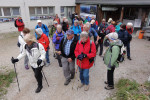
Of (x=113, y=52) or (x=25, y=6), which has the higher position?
(x=25, y=6)

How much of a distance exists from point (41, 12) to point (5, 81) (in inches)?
401

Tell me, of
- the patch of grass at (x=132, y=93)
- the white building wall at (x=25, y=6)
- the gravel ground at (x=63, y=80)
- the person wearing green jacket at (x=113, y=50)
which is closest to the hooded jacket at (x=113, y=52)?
the person wearing green jacket at (x=113, y=50)

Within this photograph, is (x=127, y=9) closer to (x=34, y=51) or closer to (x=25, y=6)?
(x=25, y=6)

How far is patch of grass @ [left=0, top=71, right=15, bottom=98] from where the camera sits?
375 cm

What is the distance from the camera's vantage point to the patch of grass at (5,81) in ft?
12.3

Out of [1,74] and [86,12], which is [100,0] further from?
[1,74]

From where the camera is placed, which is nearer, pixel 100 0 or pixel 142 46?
pixel 142 46

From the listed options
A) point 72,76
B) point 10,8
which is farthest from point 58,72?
point 10,8

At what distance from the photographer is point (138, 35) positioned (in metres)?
10.2

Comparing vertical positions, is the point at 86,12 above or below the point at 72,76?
above

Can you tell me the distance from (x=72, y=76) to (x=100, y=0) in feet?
35.8

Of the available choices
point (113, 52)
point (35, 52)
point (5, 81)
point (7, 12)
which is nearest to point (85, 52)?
point (113, 52)

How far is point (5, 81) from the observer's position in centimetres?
416

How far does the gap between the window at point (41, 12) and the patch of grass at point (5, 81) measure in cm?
895
